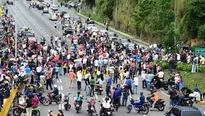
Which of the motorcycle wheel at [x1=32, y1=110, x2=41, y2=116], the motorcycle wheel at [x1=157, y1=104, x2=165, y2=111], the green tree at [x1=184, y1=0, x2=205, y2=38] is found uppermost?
the green tree at [x1=184, y1=0, x2=205, y2=38]

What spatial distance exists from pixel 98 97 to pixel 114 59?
10708mm

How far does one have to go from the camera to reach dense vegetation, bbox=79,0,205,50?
47688mm

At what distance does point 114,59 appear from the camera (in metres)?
44.4

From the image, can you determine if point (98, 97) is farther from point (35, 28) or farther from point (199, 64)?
point (35, 28)

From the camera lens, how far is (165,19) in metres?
48.7

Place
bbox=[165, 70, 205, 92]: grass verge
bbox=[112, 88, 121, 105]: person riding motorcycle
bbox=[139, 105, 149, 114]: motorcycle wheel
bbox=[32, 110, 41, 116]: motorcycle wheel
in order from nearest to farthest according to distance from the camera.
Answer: bbox=[32, 110, 41, 116]: motorcycle wheel → bbox=[139, 105, 149, 114]: motorcycle wheel → bbox=[112, 88, 121, 105]: person riding motorcycle → bbox=[165, 70, 205, 92]: grass verge

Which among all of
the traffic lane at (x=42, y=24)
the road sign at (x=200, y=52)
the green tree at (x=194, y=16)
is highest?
Result: the green tree at (x=194, y=16)

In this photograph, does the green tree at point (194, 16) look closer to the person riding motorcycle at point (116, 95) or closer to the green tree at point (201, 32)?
the green tree at point (201, 32)

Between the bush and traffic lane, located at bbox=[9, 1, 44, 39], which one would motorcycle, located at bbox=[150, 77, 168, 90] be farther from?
traffic lane, located at bbox=[9, 1, 44, 39]

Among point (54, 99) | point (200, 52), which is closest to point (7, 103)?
point (54, 99)

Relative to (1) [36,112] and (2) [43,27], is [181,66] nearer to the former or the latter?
(1) [36,112]

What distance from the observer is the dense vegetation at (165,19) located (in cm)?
4769

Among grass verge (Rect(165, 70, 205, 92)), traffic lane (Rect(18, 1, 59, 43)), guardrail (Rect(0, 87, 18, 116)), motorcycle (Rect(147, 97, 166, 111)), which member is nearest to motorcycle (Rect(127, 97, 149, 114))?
motorcycle (Rect(147, 97, 166, 111))

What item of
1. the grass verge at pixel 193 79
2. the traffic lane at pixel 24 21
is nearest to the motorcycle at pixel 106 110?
the grass verge at pixel 193 79
